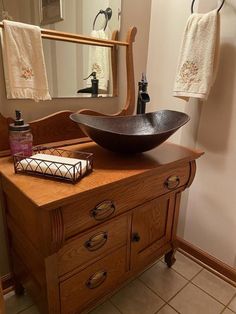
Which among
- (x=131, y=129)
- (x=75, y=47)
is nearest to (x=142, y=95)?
(x=131, y=129)

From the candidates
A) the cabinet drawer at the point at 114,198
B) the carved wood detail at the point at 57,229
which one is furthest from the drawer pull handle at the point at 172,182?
the carved wood detail at the point at 57,229

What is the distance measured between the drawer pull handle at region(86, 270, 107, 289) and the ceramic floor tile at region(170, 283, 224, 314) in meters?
0.47

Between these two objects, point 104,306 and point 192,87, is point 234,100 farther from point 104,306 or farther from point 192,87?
point 104,306

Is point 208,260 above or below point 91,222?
below

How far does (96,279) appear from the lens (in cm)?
96

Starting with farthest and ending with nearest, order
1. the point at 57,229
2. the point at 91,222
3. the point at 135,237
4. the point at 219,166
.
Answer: the point at 219,166 < the point at 135,237 < the point at 91,222 < the point at 57,229

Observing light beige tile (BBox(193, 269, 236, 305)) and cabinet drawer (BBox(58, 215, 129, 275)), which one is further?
light beige tile (BBox(193, 269, 236, 305))

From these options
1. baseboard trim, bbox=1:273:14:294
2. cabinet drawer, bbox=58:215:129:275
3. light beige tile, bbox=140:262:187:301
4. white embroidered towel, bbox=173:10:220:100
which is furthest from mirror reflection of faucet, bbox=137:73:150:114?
baseboard trim, bbox=1:273:14:294

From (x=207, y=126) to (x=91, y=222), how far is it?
88cm

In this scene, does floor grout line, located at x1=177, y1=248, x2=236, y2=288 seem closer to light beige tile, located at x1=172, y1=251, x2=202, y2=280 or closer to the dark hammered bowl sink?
light beige tile, located at x1=172, y1=251, x2=202, y2=280

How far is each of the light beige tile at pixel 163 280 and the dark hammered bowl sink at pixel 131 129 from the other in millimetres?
828

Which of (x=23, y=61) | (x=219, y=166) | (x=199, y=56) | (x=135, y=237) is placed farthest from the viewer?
(x=219, y=166)

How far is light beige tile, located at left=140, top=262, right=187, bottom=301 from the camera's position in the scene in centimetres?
128

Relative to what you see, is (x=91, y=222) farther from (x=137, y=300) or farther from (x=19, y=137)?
(x=137, y=300)
